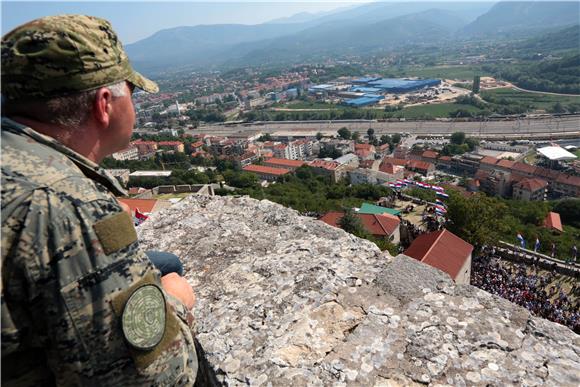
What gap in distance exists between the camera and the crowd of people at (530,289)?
947cm

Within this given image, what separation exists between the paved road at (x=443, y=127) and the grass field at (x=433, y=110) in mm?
4672

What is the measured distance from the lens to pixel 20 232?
100cm

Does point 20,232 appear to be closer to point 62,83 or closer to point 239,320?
point 62,83

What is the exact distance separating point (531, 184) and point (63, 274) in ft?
122

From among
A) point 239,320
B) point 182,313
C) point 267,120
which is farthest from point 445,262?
point 267,120

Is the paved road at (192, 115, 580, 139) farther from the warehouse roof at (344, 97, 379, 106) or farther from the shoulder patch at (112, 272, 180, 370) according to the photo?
the shoulder patch at (112, 272, 180, 370)

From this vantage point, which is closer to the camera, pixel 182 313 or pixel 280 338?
pixel 182 313

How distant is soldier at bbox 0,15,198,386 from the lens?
40.4 inches

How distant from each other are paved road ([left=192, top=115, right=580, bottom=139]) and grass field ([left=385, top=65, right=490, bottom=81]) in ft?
135

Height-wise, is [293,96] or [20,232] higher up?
[20,232]

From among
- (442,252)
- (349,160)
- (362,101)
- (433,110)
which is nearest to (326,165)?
(349,160)

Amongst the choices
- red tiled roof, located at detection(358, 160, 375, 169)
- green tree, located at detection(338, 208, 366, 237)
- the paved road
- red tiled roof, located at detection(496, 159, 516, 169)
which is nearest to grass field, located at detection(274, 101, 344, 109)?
the paved road

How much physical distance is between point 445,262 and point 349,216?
190 inches

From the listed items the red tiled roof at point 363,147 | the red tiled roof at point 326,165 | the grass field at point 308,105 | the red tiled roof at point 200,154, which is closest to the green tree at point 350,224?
the red tiled roof at point 326,165
